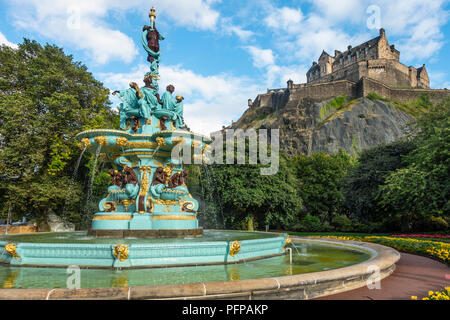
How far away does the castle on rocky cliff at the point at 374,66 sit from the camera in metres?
93.3

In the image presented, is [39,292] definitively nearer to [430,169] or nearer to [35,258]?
[35,258]

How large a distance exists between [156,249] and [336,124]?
261 ft

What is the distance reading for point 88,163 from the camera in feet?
79.4

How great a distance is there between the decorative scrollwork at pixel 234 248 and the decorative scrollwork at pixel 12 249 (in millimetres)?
5048

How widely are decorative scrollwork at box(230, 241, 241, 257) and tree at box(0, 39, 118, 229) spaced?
16276 millimetres

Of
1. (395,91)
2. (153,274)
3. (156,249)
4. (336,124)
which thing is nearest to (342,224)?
(156,249)

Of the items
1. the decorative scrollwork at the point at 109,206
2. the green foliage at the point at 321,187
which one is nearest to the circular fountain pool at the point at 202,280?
the decorative scrollwork at the point at 109,206

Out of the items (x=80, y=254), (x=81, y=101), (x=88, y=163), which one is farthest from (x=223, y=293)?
(x=81, y=101)

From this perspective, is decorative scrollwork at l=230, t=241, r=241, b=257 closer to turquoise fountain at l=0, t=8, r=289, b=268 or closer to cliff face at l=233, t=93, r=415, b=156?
turquoise fountain at l=0, t=8, r=289, b=268

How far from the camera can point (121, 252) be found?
6.79 meters

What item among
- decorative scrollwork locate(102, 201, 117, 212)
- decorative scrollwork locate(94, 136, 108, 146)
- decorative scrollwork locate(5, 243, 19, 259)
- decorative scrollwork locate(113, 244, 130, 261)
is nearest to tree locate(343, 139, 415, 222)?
decorative scrollwork locate(102, 201, 117, 212)

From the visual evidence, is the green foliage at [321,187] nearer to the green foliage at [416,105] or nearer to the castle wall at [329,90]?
the castle wall at [329,90]

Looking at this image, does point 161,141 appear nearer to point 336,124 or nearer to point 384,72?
point 336,124

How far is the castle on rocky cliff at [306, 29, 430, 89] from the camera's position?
93312mm
